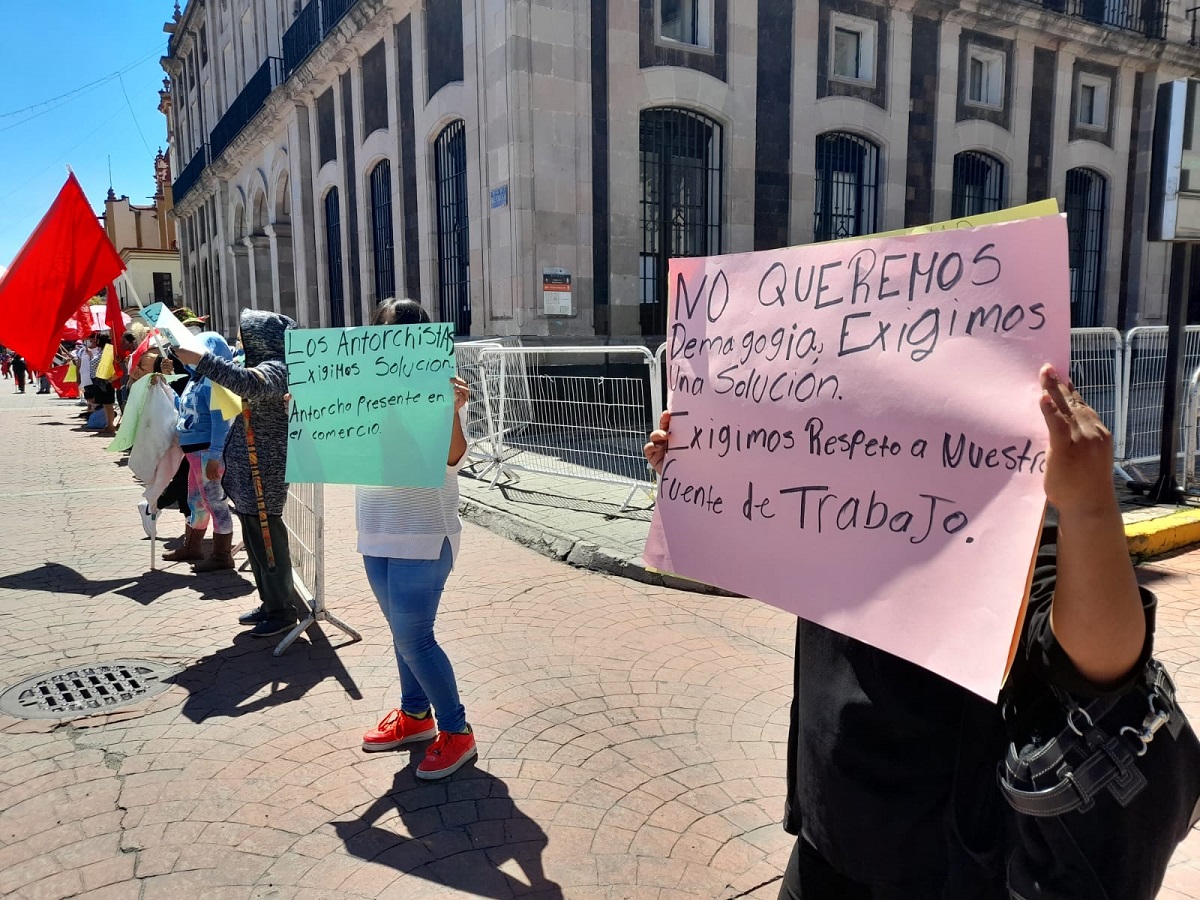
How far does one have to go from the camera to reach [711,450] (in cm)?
201

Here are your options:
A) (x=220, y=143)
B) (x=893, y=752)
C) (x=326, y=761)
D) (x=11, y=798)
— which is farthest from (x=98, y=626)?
(x=220, y=143)

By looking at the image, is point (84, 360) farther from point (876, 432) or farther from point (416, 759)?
point (876, 432)

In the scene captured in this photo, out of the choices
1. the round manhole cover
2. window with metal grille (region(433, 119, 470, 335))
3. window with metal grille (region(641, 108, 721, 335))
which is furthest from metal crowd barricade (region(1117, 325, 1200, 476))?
window with metal grille (region(433, 119, 470, 335))

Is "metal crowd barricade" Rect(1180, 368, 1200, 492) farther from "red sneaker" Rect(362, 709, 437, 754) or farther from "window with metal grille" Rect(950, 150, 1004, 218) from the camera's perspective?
"window with metal grille" Rect(950, 150, 1004, 218)

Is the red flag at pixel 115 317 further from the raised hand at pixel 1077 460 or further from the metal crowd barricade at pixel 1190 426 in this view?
the metal crowd barricade at pixel 1190 426

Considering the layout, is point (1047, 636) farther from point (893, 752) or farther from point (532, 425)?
point (532, 425)

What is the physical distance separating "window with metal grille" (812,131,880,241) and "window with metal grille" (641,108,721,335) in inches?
94.3

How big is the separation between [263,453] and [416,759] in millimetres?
2172

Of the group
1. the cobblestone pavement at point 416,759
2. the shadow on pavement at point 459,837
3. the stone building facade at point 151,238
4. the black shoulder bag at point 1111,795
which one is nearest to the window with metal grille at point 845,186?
the cobblestone pavement at point 416,759

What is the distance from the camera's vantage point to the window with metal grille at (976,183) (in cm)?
1717

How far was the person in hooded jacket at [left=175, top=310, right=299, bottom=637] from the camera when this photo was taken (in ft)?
14.2

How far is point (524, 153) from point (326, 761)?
10271mm

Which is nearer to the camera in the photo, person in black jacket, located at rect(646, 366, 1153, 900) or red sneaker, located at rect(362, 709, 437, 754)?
person in black jacket, located at rect(646, 366, 1153, 900)

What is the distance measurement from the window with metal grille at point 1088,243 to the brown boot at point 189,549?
1911 centimetres
